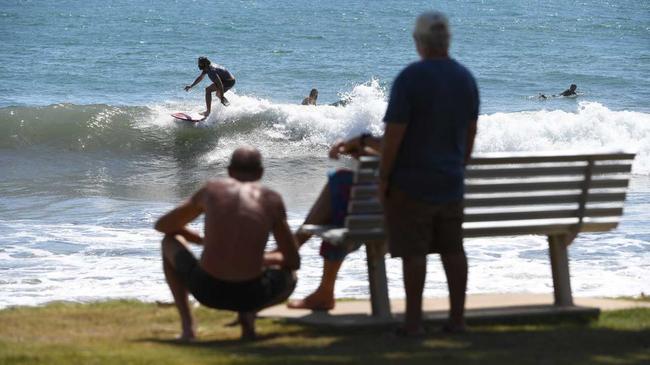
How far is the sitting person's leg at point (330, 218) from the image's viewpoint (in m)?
6.70

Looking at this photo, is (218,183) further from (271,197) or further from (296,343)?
(296,343)

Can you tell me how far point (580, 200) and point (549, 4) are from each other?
7580 cm

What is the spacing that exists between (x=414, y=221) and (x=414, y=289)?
34cm

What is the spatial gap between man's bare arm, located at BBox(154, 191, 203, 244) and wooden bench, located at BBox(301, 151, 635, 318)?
0.60 meters

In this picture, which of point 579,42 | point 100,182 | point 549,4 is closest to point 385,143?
point 100,182

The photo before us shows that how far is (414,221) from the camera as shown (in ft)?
20.2

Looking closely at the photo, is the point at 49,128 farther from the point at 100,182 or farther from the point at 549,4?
the point at 549,4

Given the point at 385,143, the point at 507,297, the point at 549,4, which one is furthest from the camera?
the point at 549,4

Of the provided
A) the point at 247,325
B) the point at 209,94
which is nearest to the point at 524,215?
the point at 247,325

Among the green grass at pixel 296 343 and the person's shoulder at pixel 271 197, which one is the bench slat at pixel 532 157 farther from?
the green grass at pixel 296 343

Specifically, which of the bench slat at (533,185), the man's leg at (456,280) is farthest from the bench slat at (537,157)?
the man's leg at (456,280)

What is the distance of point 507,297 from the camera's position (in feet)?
24.4

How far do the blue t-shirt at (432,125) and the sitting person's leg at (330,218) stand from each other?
0.60 metres

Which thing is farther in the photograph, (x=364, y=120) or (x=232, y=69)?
(x=232, y=69)
